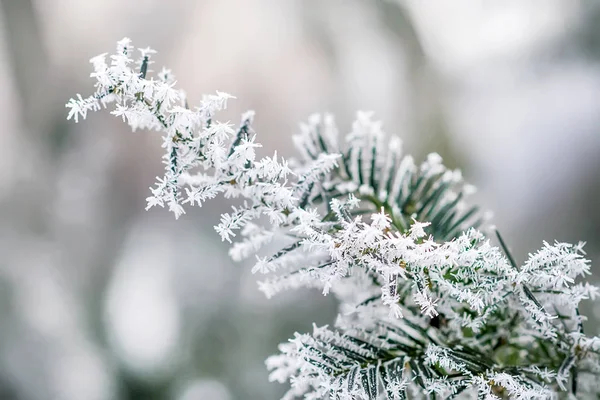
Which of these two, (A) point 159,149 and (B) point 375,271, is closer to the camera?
(B) point 375,271

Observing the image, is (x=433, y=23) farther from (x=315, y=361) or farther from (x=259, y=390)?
(x=315, y=361)

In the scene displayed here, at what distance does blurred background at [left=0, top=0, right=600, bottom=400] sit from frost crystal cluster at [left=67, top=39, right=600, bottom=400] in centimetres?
56

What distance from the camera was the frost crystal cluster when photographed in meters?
0.16

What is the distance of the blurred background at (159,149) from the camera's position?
0.79 metres

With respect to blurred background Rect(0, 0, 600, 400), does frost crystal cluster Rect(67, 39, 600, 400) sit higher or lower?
lower

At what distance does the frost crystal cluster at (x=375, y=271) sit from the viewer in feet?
0.52

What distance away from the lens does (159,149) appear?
2.77 ft

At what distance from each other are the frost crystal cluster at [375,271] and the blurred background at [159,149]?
1.83 ft

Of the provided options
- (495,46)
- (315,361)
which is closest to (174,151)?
(315,361)

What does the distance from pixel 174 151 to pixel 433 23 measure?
78 centimetres

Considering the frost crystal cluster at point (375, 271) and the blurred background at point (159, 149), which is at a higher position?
the blurred background at point (159, 149)

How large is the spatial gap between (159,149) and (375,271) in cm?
73

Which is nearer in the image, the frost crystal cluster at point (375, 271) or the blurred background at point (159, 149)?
the frost crystal cluster at point (375, 271)

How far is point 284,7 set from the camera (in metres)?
0.87
